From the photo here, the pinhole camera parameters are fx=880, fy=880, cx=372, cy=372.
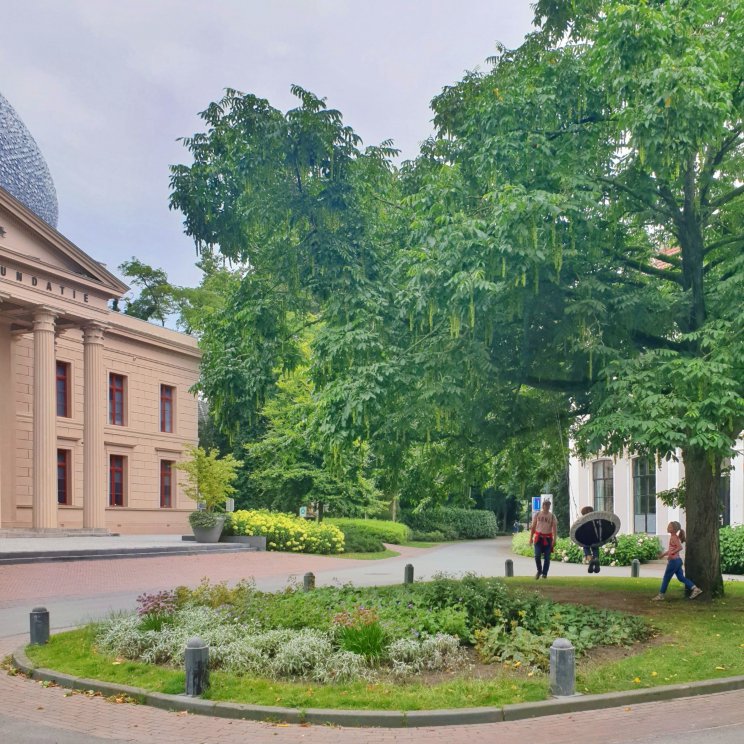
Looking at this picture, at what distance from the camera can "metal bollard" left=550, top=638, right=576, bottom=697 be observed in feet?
28.6

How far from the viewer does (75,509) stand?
135 ft

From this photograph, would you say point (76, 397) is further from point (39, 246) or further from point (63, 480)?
point (39, 246)

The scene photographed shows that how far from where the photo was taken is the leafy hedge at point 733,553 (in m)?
24.2

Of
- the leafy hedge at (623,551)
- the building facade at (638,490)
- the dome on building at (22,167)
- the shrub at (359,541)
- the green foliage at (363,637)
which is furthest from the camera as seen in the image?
the dome on building at (22,167)

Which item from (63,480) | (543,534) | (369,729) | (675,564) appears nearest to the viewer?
(369,729)

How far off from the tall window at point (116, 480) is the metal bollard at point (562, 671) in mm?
39330

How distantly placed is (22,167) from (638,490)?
30187 mm

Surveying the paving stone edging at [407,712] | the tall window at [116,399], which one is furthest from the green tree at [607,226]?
the tall window at [116,399]

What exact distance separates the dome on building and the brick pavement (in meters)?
33.4

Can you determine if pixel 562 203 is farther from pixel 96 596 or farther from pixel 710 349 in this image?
pixel 96 596

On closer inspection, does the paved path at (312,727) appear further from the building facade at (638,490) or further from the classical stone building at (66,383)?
the classical stone building at (66,383)

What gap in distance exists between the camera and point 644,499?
114 feet

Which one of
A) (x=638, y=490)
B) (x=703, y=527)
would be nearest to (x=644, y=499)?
(x=638, y=490)

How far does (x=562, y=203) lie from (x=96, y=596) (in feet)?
40.9
